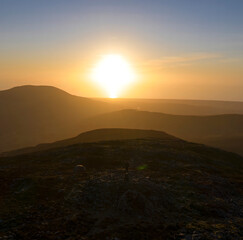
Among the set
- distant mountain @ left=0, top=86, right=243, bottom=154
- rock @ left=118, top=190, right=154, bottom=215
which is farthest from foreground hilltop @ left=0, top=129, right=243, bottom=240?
distant mountain @ left=0, top=86, right=243, bottom=154

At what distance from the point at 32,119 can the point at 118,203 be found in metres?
152

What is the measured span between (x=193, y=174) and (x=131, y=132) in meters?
37.0

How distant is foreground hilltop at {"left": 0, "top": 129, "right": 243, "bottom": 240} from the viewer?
1738cm

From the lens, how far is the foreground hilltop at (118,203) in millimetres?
17375

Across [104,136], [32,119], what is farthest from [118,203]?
[32,119]

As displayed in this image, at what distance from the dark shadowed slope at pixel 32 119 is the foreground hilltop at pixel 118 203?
88243 millimetres

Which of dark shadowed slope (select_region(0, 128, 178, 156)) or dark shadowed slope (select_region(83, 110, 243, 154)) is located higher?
dark shadowed slope (select_region(0, 128, 178, 156))

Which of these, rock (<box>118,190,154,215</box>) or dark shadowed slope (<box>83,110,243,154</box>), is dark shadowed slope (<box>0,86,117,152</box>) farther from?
rock (<box>118,190,154,215</box>)

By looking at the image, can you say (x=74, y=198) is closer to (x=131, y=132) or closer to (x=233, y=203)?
(x=233, y=203)

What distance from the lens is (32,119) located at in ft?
533

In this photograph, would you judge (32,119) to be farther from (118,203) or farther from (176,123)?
(118,203)

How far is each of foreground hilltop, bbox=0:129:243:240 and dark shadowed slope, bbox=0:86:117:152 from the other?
8824 cm

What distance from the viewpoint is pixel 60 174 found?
102 ft

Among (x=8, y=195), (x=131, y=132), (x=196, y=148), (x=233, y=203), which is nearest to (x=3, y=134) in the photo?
(x=131, y=132)
